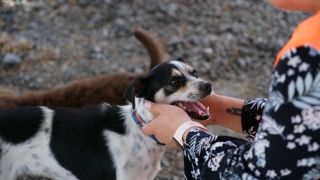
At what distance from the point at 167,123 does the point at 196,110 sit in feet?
1.29

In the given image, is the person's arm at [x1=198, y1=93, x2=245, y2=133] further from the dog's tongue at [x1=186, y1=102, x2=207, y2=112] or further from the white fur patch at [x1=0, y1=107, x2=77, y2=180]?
the white fur patch at [x1=0, y1=107, x2=77, y2=180]

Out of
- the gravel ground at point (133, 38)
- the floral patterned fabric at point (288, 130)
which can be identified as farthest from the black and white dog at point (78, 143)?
the gravel ground at point (133, 38)

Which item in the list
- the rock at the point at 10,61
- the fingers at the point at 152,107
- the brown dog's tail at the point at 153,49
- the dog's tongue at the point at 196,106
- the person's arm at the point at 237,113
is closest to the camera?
the fingers at the point at 152,107

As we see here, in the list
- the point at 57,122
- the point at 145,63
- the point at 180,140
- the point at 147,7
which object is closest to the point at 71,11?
the point at 147,7

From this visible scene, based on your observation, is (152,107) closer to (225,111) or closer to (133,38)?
(225,111)

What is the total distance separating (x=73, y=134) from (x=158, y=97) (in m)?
0.52

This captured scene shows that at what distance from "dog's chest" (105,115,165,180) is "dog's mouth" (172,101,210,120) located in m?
0.29

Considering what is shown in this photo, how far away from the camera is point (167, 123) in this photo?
6.16 ft

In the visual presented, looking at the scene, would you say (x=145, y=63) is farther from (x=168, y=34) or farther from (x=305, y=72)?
(x=305, y=72)

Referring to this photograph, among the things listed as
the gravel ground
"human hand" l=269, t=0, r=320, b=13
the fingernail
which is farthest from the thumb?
the gravel ground

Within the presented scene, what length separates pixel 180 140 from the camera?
1772 mm

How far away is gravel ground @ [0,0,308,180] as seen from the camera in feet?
13.0

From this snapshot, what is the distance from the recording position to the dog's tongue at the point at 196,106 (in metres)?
2.25

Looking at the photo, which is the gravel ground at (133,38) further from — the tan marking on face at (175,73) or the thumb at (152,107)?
the thumb at (152,107)
